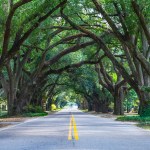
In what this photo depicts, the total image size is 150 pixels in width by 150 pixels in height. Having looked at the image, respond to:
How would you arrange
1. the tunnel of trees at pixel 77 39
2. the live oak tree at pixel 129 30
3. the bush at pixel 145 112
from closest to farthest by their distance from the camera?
the tunnel of trees at pixel 77 39 < the live oak tree at pixel 129 30 < the bush at pixel 145 112

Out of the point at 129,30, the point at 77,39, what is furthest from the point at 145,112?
the point at 77,39

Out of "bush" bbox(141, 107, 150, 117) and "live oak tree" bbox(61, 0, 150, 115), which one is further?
"bush" bbox(141, 107, 150, 117)

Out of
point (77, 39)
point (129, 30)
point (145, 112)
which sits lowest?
point (145, 112)

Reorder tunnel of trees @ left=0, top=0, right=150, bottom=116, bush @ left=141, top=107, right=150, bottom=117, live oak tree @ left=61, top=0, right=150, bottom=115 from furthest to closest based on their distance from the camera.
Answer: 1. bush @ left=141, top=107, right=150, bottom=117
2. live oak tree @ left=61, top=0, right=150, bottom=115
3. tunnel of trees @ left=0, top=0, right=150, bottom=116

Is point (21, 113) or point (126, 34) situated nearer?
point (126, 34)

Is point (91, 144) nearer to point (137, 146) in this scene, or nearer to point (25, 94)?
point (137, 146)

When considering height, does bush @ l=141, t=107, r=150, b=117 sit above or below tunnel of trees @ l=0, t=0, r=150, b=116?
below

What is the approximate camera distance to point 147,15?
23.5 m

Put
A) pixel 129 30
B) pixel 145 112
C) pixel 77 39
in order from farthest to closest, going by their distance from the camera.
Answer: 1. pixel 77 39
2. pixel 145 112
3. pixel 129 30

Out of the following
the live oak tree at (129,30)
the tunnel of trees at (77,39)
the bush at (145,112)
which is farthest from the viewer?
the bush at (145,112)

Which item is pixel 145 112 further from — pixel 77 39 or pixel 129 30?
pixel 77 39

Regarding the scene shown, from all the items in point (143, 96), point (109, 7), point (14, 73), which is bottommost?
point (143, 96)

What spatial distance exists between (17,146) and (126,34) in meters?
16.5

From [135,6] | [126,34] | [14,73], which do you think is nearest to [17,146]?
[135,6]
